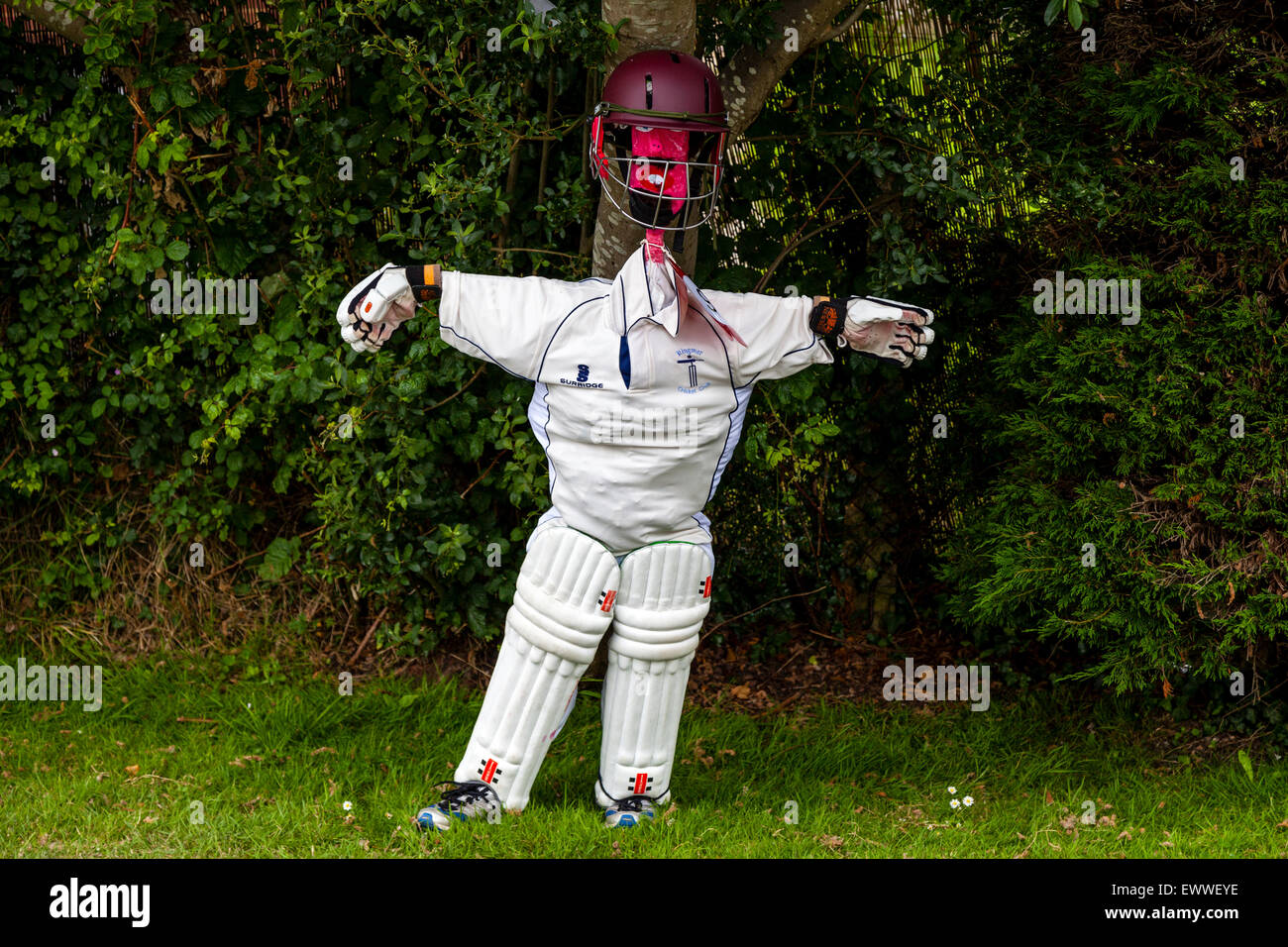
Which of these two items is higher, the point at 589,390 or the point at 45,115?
the point at 45,115

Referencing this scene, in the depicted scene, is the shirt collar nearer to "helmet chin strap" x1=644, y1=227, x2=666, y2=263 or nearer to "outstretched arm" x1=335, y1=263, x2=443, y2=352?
"helmet chin strap" x1=644, y1=227, x2=666, y2=263

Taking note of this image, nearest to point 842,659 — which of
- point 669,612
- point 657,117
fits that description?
point 669,612

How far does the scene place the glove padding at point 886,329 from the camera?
11.6 feet

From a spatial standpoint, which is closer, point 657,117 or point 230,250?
point 657,117

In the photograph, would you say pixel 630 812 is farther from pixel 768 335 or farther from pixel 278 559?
pixel 278 559

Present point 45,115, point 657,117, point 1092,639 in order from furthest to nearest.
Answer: point 45,115 → point 1092,639 → point 657,117

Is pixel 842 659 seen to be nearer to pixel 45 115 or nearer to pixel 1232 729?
pixel 1232 729

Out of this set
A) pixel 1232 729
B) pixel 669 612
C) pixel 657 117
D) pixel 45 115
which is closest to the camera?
pixel 657 117

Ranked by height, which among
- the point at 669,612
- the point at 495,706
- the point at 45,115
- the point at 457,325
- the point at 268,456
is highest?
the point at 45,115

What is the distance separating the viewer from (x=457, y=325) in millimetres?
3467

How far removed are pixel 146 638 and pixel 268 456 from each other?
820 millimetres

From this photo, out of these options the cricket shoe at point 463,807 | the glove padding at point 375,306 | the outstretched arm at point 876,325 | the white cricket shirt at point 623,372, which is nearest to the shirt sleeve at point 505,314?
the white cricket shirt at point 623,372

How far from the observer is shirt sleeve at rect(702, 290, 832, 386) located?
3.53 metres

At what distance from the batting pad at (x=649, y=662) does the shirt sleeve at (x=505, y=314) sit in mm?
615
